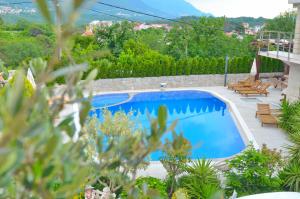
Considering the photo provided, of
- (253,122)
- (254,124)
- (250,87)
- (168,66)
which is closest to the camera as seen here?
(254,124)

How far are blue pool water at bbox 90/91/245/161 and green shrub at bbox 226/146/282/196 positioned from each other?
3.69 m

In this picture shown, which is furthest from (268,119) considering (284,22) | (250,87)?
(284,22)

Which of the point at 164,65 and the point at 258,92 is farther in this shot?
the point at 164,65

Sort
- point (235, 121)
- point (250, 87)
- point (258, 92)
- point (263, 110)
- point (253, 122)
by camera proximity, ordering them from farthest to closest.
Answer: point (250, 87)
point (258, 92)
point (235, 121)
point (263, 110)
point (253, 122)

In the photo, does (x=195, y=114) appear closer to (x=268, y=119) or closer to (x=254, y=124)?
(x=254, y=124)

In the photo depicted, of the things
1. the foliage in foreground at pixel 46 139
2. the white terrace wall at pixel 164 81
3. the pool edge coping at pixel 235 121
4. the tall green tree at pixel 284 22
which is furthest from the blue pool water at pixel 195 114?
the tall green tree at pixel 284 22

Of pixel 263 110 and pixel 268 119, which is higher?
pixel 263 110

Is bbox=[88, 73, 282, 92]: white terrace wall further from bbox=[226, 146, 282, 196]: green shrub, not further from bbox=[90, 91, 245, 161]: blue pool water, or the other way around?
bbox=[226, 146, 282, 196]: green shrub

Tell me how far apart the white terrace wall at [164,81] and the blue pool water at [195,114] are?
0.84 metres

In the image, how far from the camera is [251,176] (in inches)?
344

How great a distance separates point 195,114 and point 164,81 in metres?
4.54

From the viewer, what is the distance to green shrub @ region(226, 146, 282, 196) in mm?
8695

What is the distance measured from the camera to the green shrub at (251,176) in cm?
870

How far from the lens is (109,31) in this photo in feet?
86.8
